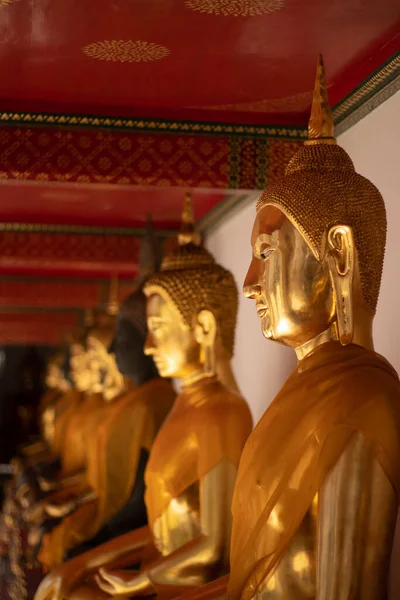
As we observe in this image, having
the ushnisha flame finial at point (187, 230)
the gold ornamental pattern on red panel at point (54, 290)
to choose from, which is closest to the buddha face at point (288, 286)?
the ushnisha flame finial at point (187, 230)

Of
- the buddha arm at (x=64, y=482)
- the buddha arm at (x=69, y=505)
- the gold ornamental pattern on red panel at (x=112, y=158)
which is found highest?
the gold ornamental pattern on red panel at (x=112, y=158)

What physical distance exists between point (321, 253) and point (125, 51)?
3.37 feet

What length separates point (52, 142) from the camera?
396 centimetres

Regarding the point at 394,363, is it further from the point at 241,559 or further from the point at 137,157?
the point at 137,157

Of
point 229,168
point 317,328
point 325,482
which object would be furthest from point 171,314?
point 325,482

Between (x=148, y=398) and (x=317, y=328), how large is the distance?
2.38 metres

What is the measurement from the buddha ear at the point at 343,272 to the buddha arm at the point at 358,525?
1.12ft

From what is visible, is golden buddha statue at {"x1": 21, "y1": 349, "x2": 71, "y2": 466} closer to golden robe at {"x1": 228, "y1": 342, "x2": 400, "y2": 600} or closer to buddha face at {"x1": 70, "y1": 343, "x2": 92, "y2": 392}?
buddha face at {"x1": 70, "y1": 343, "x2": 92, "y2": 392}

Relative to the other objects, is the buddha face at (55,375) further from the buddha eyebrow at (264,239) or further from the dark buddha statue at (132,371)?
the buddha eyebrow at (264,239)

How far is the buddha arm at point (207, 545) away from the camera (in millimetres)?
3564

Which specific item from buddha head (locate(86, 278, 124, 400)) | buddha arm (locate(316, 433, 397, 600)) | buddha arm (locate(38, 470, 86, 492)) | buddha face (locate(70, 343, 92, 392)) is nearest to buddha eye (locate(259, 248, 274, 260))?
buddha arm (locate(316, 433, 397, 600))

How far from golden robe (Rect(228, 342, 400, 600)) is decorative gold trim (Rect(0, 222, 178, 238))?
3.95 meters

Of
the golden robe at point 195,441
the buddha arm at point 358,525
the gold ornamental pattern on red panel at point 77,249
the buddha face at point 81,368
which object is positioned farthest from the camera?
the buddha face at point 81,368

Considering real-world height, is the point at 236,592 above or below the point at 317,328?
below
